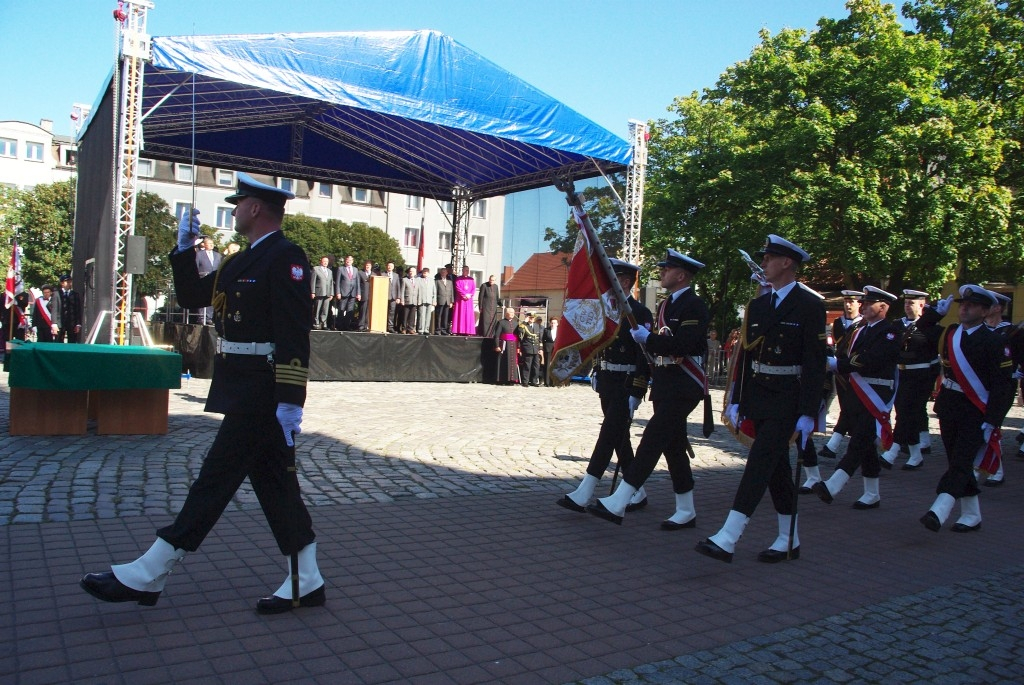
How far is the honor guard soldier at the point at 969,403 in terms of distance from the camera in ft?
22.8

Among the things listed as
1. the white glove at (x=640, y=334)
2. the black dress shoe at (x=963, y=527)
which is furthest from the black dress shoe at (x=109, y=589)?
the black dress shoe at (x=963, y=527)

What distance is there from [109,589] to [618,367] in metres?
3.99

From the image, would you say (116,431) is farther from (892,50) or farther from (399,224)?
(399,224)

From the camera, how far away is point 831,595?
5082 millimetres

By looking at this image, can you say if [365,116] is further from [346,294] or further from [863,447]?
[863,447]

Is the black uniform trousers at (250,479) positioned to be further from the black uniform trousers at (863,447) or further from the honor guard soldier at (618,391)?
the black uniform trousers at (863,447)

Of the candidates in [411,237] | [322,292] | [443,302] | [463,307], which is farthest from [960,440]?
[411,237]

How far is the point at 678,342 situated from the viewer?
5.95 metres

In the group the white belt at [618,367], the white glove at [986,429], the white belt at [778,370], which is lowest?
the white glove at [986,429]

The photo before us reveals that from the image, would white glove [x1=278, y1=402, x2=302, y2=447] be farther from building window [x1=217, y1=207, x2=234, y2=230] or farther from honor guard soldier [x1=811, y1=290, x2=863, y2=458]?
building window [x1=217, y1=207, x2=234, y2=230]

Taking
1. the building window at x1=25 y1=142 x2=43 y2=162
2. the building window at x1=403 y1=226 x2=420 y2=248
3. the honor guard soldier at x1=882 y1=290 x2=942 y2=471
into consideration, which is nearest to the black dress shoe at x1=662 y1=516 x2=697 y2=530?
the honor guard soldier at x1=882 y1=290 x2=942 y2=471

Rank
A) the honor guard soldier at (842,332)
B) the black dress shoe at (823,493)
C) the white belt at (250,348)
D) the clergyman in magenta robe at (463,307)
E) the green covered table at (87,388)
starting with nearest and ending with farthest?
the white belt at (250,348) → the black dress shoe at (823,493) → the green covered table at (87,388) → the honor guard soldier at (842,332) → the clergyman in magenta robe at (463,307)

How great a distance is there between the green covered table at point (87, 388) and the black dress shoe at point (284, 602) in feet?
17.1

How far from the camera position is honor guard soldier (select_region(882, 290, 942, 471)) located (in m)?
9.99
